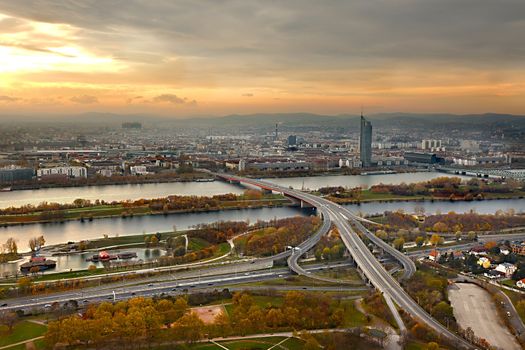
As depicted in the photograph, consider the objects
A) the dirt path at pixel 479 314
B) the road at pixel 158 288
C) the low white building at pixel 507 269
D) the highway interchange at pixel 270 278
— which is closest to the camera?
the dirt path at pixel 479 314

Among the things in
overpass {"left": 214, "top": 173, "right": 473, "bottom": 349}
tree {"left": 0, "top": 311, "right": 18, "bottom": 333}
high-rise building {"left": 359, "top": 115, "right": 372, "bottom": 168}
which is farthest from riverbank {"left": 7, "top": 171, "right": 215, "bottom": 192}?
tree {"left": 0, "top": 311, "right": 18, "bottom": 333}

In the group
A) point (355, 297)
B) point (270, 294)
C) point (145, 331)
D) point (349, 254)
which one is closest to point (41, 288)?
point (145, 331)

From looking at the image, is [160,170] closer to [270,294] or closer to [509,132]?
[270,294]

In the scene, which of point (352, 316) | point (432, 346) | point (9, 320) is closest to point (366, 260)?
point (352, 316)

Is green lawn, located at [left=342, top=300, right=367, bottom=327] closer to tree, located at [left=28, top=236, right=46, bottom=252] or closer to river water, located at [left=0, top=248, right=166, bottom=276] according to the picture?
river water, located at [left=0, top=248, right=166, bottom=276]

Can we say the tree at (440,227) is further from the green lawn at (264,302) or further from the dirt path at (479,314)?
the green lawn at (264,302)

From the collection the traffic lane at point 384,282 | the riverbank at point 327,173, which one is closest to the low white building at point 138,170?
the riverbank at point 327,173

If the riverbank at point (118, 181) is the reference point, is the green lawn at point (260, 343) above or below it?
above

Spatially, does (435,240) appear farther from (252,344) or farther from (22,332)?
(22,332)
